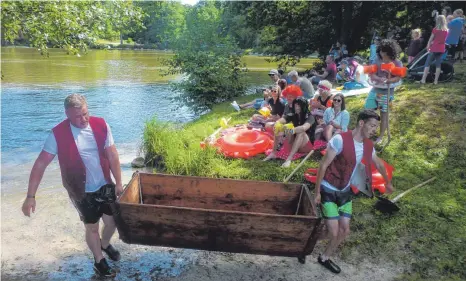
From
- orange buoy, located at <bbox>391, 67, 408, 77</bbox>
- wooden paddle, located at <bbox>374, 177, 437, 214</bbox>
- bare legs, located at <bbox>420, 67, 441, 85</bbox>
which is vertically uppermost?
orange buoy, located at <bbox>391, 67, 408, 77</bbox>

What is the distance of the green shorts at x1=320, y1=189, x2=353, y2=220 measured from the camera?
13.6 ft

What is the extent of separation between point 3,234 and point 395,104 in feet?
28.4

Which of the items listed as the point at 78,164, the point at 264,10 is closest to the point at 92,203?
the point at 78,164

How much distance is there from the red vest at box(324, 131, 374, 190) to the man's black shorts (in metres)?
2.41

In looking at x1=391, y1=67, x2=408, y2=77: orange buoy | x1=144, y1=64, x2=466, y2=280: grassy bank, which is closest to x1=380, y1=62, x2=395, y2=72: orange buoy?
x1=391, y1=67, x2=408, y2=77: orange buoy

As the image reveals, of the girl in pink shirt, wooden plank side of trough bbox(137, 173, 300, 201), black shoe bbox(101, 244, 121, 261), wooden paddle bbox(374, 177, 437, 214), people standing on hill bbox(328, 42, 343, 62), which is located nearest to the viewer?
black shoe bbox(101, 244, 121, 261)

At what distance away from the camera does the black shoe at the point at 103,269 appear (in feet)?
14.1

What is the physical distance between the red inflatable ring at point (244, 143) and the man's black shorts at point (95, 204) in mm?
3853

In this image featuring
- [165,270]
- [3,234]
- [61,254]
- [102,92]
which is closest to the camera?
[165,270]

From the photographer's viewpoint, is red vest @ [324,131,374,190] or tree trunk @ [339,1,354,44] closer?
red vest @ [324,131,374,190]

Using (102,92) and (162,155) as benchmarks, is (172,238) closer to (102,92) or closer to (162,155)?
(162,155)

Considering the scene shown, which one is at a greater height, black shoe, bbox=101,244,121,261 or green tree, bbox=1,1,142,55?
green tree, bbox=1,1,142,55

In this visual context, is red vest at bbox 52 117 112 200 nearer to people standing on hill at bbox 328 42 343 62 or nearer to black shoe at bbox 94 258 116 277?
black shoe at bbox 94 258 116 277

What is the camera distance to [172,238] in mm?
4227
